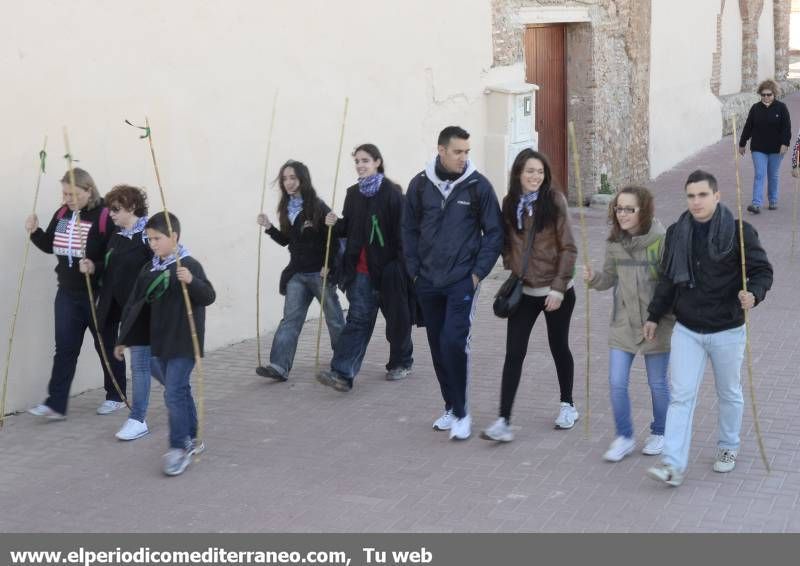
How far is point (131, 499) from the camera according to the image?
641 centimetres

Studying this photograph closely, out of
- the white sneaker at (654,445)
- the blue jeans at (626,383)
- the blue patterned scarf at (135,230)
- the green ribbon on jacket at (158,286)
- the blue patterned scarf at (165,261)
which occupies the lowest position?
the white sneaker at (654,445)

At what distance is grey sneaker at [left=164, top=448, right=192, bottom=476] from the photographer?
265 inches

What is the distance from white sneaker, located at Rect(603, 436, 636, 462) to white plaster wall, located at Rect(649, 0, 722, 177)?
1192 cm

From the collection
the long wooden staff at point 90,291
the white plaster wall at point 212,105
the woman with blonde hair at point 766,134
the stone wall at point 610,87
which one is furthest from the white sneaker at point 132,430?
the woman with blonde hair at point 766,134

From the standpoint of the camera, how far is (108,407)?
8.04 meters

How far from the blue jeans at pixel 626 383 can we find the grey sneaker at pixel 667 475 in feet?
1.79

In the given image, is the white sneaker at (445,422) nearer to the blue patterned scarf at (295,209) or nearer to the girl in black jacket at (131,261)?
the girl in black jacket at (131,261)

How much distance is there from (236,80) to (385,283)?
2370mm

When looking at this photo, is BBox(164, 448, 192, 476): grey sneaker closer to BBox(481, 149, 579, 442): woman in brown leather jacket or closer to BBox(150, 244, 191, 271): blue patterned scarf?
BBox(150, 244, 191, 271): blue patterned scarf

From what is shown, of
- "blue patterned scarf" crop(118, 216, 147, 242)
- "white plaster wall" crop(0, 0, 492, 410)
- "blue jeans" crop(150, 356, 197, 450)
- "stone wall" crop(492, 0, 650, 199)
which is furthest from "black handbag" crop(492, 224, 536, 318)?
"stone wall" crop(492, 0, 650, 199)

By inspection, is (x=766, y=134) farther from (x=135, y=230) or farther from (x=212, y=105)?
(x=135, y=230)

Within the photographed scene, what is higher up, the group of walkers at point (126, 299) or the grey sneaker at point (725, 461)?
the group of walkers at point (126, 299)

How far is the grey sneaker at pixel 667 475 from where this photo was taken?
6.21 m

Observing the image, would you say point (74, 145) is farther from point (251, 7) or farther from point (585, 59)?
Answer: point (585, 59)
